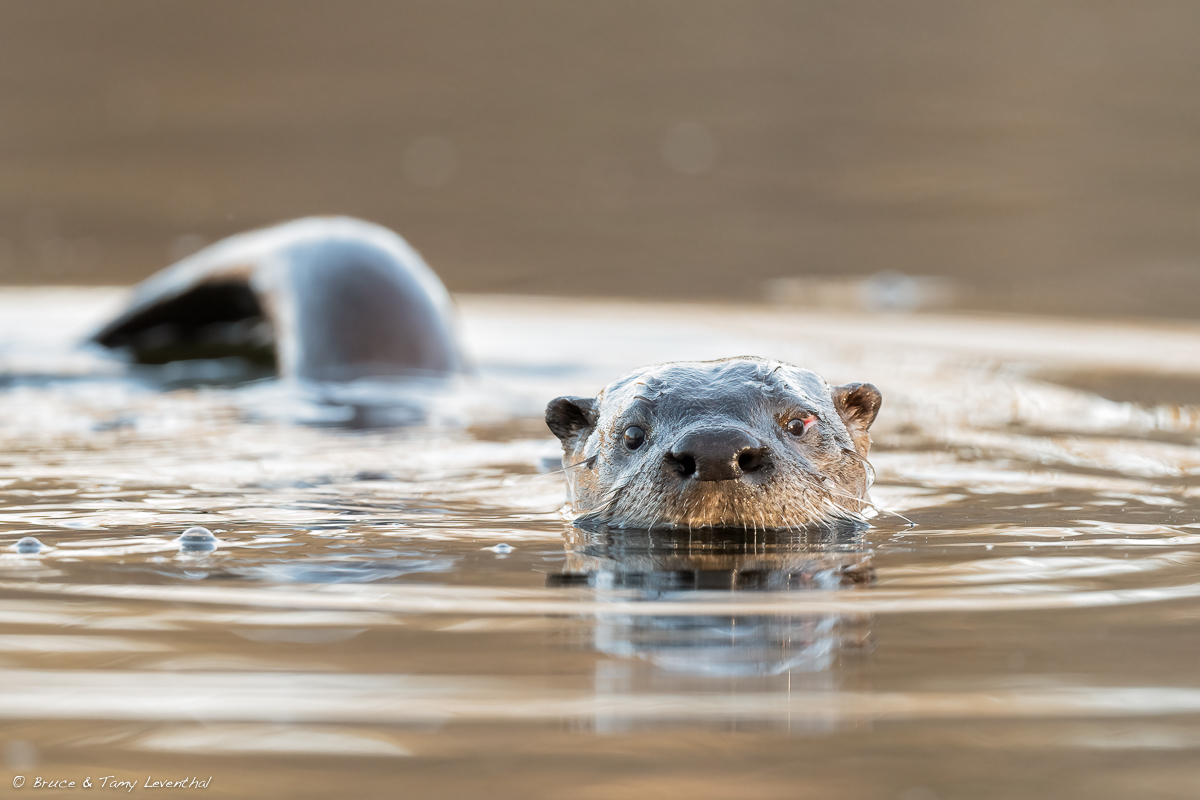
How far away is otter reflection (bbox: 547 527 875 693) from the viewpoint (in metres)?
2.34

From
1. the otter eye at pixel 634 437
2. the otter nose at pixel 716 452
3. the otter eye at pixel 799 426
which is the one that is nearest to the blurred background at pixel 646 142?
the otter eye at pixel 799 426

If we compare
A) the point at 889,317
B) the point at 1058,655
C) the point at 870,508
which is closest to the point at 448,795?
the point at 1058,655

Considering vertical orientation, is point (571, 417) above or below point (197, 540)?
above

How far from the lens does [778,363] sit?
3.51 metres

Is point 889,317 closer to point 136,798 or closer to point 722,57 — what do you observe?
point 136,798

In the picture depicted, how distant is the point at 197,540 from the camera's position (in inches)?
122

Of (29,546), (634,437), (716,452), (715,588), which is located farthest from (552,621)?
(29,546)

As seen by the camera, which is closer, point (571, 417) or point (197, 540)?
point (197, 540)

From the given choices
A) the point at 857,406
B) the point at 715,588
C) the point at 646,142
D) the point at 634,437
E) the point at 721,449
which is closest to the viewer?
the point at 715,588

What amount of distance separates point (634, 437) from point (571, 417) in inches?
15.1

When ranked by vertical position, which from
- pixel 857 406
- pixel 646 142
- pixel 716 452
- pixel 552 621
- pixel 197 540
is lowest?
pixel 552 621

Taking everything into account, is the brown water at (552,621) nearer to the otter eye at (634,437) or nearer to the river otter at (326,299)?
the otter eye at (634,437)

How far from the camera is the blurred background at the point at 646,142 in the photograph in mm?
8492
